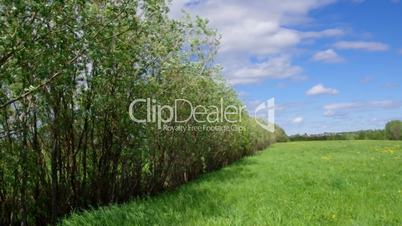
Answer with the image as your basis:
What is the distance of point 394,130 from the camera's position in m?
114

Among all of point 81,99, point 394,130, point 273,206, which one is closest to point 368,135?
point 394,130

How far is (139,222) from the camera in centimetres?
1019

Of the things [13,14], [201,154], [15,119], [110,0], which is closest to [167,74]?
[110,0]

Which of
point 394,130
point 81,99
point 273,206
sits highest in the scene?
point 394,130

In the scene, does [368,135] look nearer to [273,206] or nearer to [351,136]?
[351,136]

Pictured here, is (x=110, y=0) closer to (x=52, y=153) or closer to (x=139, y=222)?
(x=52, y=153)

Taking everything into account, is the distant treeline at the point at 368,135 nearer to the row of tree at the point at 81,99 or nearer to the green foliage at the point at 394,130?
the green foliage at the point at 394,130

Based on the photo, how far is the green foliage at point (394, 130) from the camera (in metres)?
112

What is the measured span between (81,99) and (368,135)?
390 feet

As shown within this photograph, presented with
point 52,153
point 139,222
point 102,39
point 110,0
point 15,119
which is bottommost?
point 139,222

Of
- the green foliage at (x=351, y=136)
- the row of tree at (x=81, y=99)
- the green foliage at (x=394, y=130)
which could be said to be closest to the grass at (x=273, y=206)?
the row of tree at (x=81, y=99)

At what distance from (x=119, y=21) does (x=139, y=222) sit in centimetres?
433

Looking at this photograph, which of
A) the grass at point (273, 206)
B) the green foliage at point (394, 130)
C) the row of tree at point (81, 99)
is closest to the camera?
the row of tree at point (81, 99)

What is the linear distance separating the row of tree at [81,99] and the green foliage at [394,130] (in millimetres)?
107022
